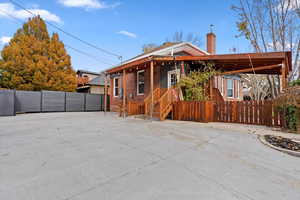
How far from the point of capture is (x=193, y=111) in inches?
279

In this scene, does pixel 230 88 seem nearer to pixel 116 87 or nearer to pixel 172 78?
pixel 172 78

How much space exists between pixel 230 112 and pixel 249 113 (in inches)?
28.5

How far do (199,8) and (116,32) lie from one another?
910 cm

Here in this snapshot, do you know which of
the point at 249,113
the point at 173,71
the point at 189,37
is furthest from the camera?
the point at 189,37

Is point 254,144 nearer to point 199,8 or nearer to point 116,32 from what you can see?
point 199,8

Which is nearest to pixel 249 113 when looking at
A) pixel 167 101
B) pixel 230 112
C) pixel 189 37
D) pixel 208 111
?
pixel 230 112

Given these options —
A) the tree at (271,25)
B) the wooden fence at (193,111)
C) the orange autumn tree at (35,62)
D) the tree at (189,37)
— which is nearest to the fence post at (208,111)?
the wooden fence at (193,111)

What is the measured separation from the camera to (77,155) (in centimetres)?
288

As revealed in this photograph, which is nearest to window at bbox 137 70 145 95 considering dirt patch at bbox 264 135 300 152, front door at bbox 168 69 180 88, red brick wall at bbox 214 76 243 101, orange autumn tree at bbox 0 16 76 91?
front door at bbox 168 69 180 88

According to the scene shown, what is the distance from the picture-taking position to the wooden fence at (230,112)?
581 centimetres

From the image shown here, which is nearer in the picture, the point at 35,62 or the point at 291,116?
the point at 291,116

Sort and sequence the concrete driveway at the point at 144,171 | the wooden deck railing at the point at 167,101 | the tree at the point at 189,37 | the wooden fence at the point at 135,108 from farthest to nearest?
the tree at the point at 189,37 → the wooden fence at the point at 135,108 → the wooden deck railing at the point at 167,101 → the concrete driveway at the point at 144,171

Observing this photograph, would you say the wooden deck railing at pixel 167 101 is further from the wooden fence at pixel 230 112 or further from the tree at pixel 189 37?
the tree at pixel 189 37

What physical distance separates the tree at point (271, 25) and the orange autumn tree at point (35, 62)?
17382mm
